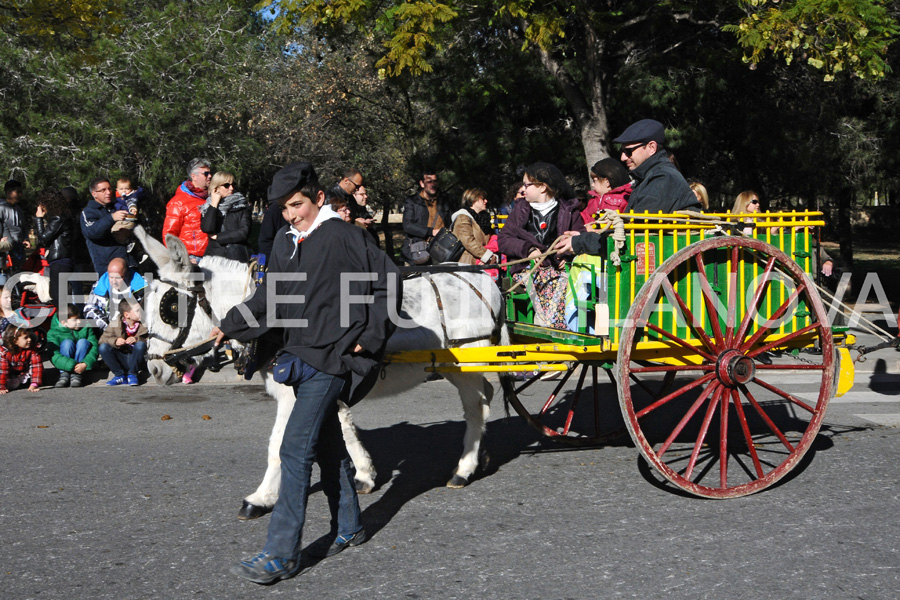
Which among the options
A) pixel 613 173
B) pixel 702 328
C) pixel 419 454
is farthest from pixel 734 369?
pixel 419 454

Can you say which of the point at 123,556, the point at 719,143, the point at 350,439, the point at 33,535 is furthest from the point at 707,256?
the point at 719,143

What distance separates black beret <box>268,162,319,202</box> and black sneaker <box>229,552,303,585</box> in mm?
1689

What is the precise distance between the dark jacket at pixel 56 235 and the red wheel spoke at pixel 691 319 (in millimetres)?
7800

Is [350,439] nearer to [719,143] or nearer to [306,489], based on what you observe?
[306,489]

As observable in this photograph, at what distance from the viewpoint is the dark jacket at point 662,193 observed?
581 cm

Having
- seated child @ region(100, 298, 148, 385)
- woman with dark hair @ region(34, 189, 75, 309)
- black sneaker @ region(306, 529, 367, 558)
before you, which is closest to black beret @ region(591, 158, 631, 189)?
black sneaker @ region(306, 529, 367, 558)

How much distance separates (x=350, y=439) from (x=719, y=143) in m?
13.0

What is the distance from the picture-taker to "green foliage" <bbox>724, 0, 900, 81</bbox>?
1037 centimetres

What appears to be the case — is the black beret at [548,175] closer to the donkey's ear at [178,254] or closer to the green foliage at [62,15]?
the donkey's ear at [178,254]

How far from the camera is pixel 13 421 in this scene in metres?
7.93

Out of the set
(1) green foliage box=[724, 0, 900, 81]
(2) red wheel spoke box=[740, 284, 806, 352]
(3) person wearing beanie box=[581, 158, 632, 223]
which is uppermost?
(1) green foliage box=[724, 0, 900, 81]

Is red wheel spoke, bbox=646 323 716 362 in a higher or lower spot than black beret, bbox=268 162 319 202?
lower

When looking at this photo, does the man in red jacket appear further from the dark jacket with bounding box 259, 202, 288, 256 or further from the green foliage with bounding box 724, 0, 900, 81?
the green foliage with bounding box 724, 0, 900, 81

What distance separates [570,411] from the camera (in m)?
6.88
